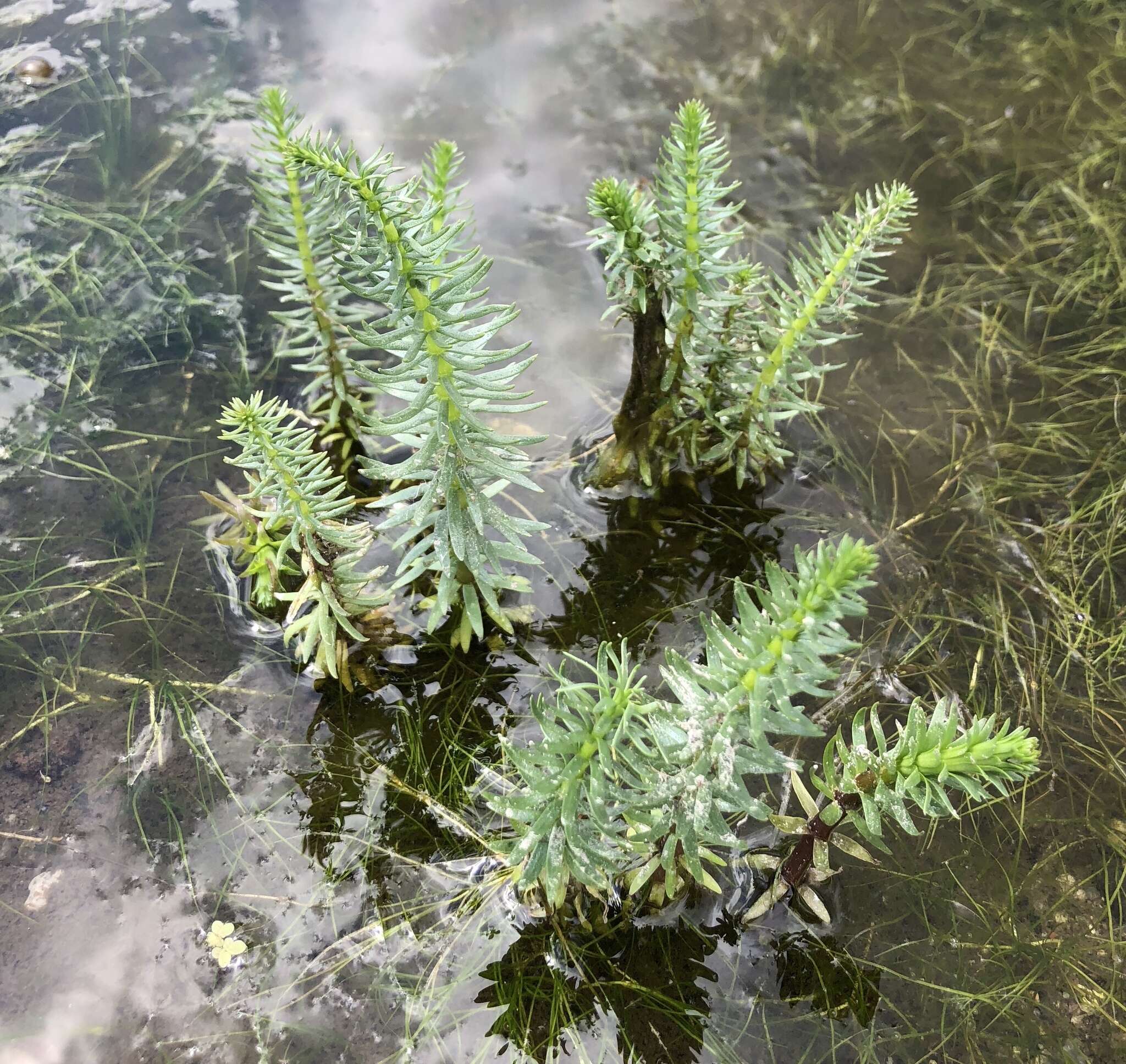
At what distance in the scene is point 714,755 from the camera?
208 cm

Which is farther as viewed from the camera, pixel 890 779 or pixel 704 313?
pixel 704 313

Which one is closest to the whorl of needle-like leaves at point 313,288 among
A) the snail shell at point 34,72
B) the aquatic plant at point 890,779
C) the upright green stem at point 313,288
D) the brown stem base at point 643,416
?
the upright green stem at point 313,288

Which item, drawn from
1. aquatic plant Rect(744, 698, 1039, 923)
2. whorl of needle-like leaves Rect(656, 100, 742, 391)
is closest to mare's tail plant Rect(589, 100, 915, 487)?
whorl of needle-like leaves Rect(656, 100, 742, 391)

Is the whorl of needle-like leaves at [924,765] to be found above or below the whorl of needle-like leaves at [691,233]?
below

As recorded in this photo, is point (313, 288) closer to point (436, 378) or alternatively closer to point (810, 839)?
point (436, 378)

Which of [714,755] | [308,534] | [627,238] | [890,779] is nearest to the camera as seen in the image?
[714,755]

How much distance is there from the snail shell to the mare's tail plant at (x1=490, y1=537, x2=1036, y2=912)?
477 centimetres

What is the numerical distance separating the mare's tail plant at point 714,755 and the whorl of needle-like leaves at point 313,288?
185 cm

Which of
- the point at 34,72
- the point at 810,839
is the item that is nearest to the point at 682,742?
the point at 810,839

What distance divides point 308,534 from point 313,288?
1.25 m

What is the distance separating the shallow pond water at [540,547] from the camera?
2.61m

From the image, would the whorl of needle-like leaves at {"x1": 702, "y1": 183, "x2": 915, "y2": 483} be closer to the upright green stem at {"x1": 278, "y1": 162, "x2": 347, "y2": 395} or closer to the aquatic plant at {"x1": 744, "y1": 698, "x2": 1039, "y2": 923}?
the aquatic plant at {"x1": 744, "y1": 698, "x2": 1039, "y2": 923}

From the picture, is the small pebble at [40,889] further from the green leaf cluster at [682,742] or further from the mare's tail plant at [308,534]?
A: the green leaf cluster at [682,742]

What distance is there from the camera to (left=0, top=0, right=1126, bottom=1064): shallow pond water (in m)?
2.61
